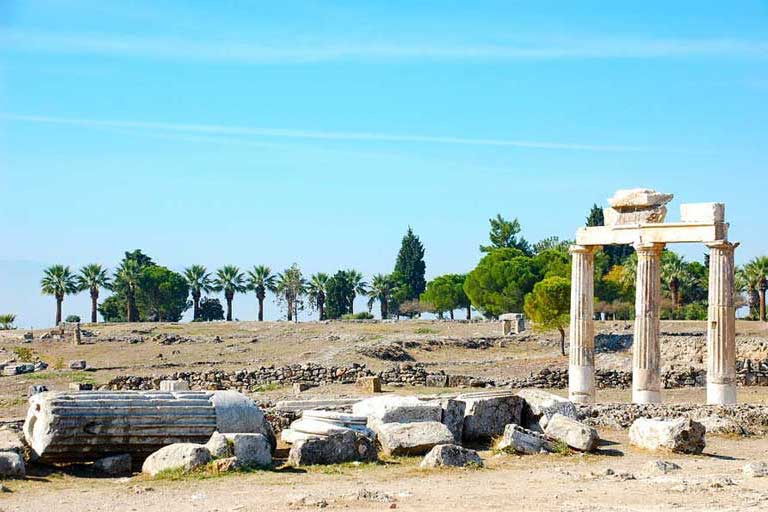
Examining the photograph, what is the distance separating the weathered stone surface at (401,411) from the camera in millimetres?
20719

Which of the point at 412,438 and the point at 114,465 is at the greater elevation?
the point at 412,438

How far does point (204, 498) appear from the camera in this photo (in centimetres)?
1558

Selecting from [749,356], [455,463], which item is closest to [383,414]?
[455,463]

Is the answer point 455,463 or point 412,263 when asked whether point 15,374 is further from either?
point 412,263

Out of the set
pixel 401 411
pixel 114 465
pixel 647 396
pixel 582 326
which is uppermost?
pixel 582 326

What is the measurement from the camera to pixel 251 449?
715 inches

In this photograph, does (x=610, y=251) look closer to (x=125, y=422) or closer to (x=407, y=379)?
(x=407, y=379)

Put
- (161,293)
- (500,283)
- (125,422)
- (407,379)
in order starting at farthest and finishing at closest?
(161,293) < (500,283) < (407,379) < (125,422)

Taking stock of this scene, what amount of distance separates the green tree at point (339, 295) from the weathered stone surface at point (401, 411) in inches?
3087

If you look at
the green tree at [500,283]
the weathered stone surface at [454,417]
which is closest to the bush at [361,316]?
the green tree at [500,283]

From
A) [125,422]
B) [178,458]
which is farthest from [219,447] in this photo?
[125,422]

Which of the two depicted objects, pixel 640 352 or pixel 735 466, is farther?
pixel 640 352

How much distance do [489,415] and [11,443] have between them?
27.0ft

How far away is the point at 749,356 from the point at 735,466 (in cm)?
2721
